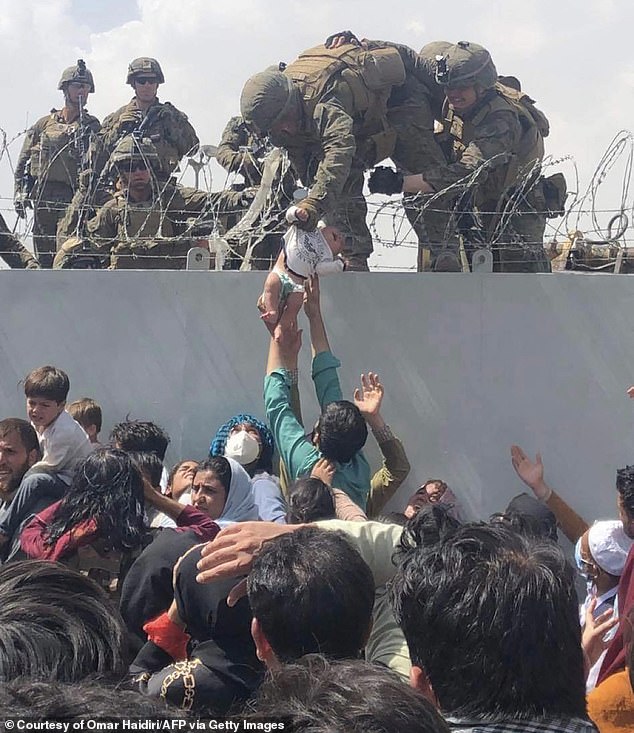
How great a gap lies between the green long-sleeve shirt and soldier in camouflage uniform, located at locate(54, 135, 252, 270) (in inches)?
56.5

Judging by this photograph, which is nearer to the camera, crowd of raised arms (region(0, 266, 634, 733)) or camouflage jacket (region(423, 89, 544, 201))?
crowd of raised arms (region(0, 266, 634, 733))

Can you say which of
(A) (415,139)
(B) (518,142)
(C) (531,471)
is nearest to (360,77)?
(A) (415,139)

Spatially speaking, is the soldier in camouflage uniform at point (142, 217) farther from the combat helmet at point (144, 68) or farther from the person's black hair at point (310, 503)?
the person's black hair at point (310, 503)

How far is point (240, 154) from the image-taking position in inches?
295

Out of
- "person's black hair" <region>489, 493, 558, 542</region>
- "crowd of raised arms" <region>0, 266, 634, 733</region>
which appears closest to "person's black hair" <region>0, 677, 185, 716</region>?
"crowd of raised arms" <region>0, 266, 634, 733</region>

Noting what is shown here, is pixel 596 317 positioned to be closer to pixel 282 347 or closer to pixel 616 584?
pixel 282 347

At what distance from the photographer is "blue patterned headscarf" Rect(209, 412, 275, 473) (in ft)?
16.3

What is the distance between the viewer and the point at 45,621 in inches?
59.4

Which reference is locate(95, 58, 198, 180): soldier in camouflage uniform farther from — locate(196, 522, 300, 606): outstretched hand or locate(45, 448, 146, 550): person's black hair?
locate(196, 522, 300, 606): outstretched hand

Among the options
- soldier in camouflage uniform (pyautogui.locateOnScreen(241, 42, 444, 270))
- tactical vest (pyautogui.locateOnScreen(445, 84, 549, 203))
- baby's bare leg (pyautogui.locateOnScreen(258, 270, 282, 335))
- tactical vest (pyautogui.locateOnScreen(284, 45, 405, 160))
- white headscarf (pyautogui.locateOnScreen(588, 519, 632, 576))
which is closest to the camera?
white headscarf (pyautogui.locateOnScreen(588, 519, 632, 576))

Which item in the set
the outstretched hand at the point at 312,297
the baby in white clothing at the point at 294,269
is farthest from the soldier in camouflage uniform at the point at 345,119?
the outstretched hand at the point at 312,297

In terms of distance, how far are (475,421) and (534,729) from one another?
383 cm

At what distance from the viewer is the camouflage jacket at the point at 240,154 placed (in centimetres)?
746

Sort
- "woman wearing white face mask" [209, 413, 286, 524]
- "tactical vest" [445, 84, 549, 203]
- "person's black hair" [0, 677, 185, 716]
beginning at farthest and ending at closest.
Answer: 1. "tactical vest" [445, 84, 549, 203]
2. "woman wearing white face mask" [209, 413, 286, 524]
3. "person's black hair" [0, 677, 185, 716]
